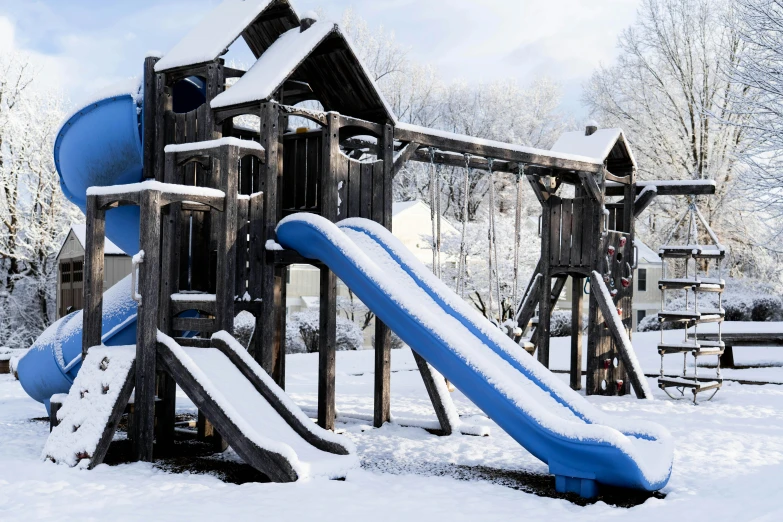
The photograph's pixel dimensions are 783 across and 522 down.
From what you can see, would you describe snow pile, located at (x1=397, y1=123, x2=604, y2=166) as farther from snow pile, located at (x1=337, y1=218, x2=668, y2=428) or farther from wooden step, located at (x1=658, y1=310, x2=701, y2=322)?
wooden step, located at (x1=658, y1=310, x2=701, y2=322)

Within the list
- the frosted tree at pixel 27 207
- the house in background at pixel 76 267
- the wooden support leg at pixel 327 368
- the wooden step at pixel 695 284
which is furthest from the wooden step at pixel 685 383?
the frosted tree at pixel 27 207

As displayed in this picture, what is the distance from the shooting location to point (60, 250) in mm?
27719

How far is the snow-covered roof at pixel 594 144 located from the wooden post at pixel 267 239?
5530mm

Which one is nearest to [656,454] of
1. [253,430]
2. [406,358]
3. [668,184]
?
[253,430]

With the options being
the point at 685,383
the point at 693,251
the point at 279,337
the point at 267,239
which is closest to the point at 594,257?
the point at 693,251

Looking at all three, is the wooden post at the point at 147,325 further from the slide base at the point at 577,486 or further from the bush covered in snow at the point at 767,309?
the bush covered in snow at the point at 767,309

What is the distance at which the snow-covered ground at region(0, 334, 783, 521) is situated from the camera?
212 inches

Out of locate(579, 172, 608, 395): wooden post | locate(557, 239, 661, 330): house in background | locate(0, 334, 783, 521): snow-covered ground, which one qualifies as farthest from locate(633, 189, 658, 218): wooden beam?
locate(557, 239, 661, 330): house in background

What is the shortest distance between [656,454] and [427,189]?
2980cm

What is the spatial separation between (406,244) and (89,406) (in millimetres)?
23553

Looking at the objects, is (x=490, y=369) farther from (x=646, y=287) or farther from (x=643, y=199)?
(x=646, y=287)

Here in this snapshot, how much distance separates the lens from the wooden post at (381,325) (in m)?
8.90

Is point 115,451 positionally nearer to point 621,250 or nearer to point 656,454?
point 656,454

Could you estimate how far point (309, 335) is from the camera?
20938 millimetres
